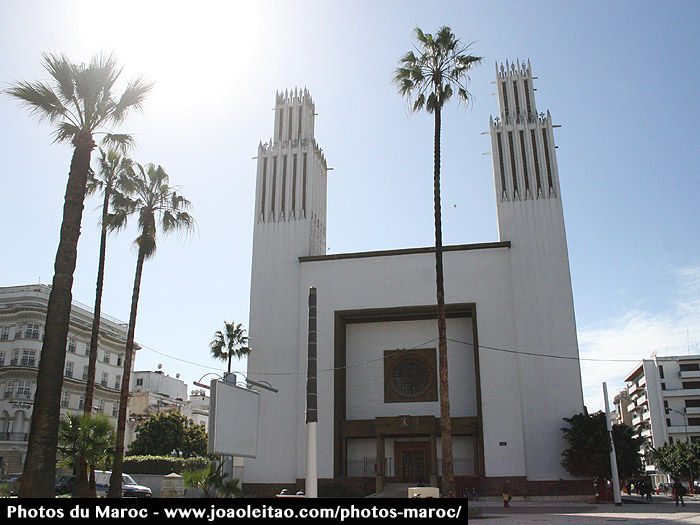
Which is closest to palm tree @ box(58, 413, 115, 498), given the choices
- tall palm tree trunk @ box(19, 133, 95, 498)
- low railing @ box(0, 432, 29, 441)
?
tall palm tree trunk @ box(19, 133, 95, 498)

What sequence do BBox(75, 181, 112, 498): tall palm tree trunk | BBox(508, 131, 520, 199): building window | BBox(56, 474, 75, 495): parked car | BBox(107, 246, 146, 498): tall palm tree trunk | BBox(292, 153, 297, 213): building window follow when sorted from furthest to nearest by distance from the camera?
BBox(292, 153, 297, 213): building window < BBox(508, 131, 520, 199): building window < BBox(56, 474, 75, 495): parked car < BBox(107, 246, 146, 498): tall palm tree trunk < BBox(75, 181, 112, 498): tall palm tree trunk

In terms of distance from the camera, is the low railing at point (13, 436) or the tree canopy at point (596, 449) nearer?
the tree canopy at point (596, 449)

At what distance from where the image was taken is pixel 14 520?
1009 cm

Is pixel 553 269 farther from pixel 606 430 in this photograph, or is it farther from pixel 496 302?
pixel 606 430

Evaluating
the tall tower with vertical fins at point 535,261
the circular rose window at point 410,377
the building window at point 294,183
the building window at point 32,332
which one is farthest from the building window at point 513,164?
the building window at point 32,332

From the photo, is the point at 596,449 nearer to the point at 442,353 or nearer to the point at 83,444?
the point at 442,353

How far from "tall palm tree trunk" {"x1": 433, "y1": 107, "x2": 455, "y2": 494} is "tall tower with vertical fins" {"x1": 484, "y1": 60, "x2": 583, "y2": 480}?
1091 centimetres

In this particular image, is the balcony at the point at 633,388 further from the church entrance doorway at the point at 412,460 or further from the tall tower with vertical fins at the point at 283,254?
the tall tower with vertical fins at the point at 283,254

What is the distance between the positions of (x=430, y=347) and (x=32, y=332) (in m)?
27.9

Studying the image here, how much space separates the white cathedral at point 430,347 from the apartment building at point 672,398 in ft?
148

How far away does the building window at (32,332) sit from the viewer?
41812 mm

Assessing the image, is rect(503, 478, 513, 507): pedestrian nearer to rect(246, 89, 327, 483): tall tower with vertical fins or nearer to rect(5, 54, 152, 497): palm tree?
rect(246, 89, 327, 483): tall tower with vertical fins

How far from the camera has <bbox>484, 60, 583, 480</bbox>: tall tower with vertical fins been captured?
100 feet

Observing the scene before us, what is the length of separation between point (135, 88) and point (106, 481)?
65.2 ft
